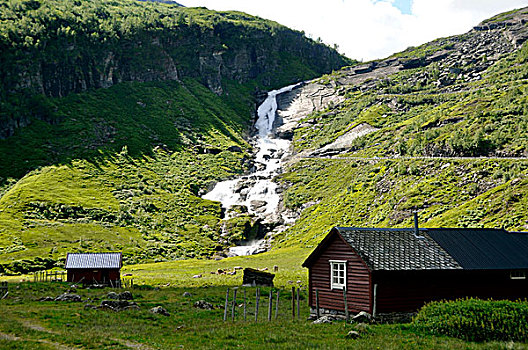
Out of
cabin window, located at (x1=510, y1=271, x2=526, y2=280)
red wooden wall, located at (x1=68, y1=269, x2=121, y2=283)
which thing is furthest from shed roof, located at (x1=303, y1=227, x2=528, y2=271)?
red wooden wall, located at (x1=68, y1=269, x2=121, y2=283)

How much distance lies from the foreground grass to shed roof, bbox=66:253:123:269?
2138 cm

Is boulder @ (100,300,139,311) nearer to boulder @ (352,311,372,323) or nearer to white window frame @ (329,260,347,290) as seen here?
white window frame @ (329,260,347,290)

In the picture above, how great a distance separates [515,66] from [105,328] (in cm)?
18632

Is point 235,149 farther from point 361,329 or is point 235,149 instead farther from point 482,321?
point 482,321

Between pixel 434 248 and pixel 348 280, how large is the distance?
6.80m

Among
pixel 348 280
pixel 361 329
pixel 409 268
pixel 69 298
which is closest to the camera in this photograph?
pixel 361 329

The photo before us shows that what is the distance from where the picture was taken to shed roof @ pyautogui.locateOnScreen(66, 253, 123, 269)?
58531 mm

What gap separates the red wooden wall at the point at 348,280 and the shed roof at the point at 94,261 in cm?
3293

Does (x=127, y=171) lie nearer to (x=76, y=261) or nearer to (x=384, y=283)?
(x=76, y=261)

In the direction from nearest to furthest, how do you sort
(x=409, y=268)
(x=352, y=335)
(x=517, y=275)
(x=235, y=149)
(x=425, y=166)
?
(x=352, y=335)
(x=409, y=268)
(x=517, y=275)
(x=425, y=166)
(x=235, y=149)

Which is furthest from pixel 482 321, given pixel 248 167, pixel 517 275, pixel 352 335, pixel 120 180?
pixel 248 167

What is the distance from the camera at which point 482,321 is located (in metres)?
22.0

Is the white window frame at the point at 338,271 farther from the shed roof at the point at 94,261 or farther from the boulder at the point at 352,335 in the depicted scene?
the shed roof at the point at 94,261

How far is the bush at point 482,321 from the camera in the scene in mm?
21891
